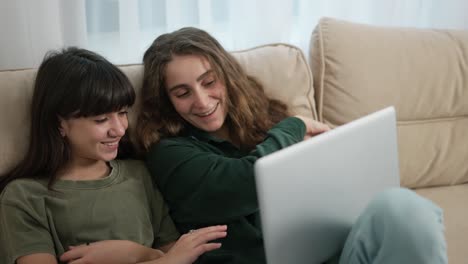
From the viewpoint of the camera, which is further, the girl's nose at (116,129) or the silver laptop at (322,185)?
the girl's nose at (116,129)

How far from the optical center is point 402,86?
157 cm

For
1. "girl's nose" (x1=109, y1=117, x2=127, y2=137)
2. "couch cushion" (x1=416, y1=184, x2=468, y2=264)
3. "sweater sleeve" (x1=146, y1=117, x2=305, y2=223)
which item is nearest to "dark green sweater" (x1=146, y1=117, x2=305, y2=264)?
"sweater sleeve" (x1=146, y1=117, x2=305, y2=223)

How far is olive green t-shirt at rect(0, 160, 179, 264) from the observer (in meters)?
1.07

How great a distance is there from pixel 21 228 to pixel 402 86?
1146 mm

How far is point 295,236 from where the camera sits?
902 millimetres

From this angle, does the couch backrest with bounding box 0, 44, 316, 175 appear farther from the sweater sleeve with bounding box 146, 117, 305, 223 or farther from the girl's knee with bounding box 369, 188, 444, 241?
the girl's knee with bounding box 369, 188, 444, 241

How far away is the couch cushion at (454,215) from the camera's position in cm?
131

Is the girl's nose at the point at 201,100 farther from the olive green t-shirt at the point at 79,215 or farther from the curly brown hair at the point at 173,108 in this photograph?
the olive green t-shirt at the point at 79,215

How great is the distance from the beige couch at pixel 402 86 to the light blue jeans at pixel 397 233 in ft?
1.76

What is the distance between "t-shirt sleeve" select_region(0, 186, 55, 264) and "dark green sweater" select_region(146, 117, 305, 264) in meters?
0.29

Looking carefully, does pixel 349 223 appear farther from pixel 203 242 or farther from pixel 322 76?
pixel 322 76

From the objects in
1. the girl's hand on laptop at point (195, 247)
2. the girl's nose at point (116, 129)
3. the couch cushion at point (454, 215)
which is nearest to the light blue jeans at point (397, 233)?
the girl's hand on laptop at point (195, 247)

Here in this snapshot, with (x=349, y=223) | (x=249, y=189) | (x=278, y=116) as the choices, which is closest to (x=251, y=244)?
(x=249, y=189)

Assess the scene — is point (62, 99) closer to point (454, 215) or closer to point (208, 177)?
point (208, 177)
